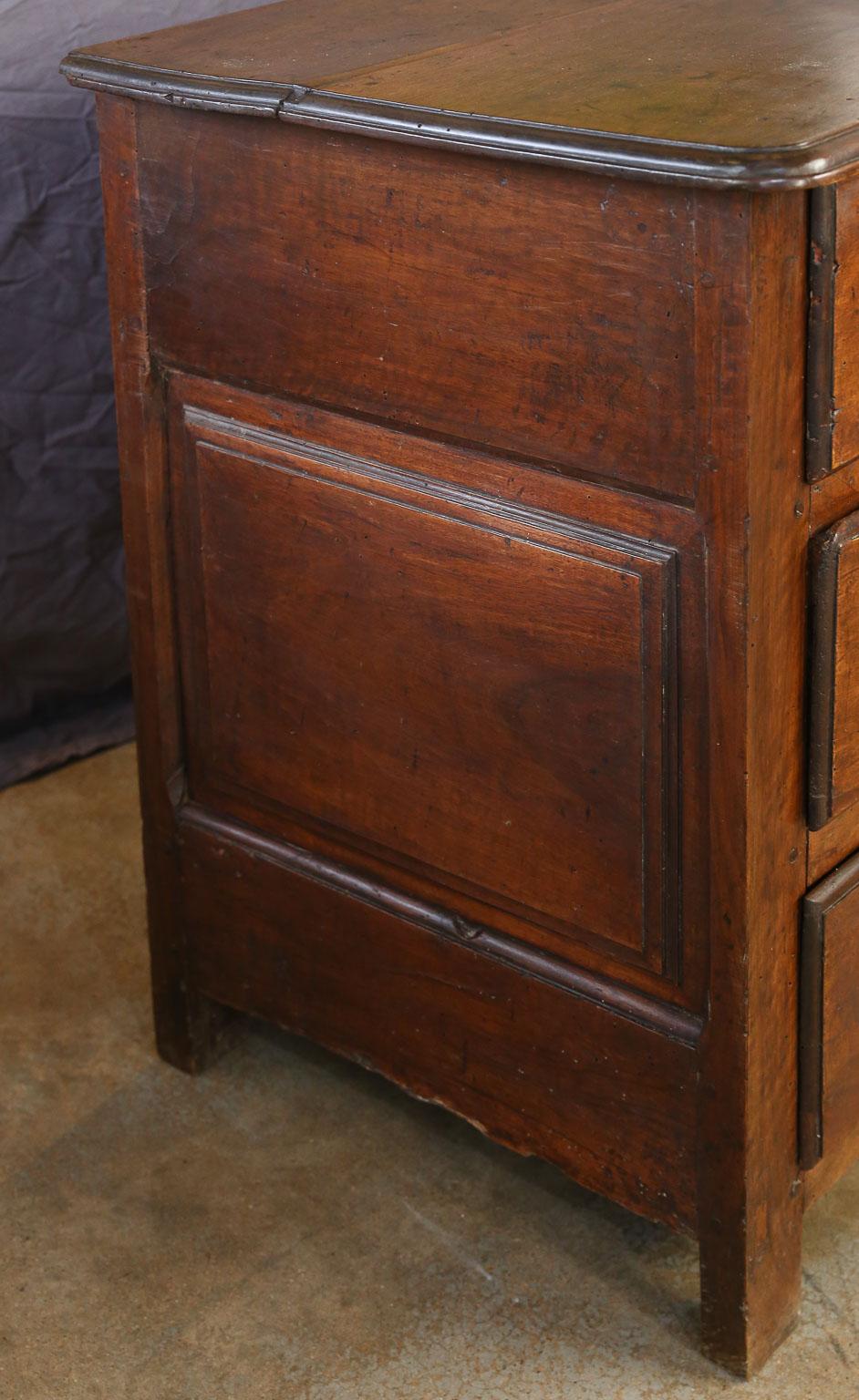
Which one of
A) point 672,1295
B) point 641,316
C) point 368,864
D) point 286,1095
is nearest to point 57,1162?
point 286,1095

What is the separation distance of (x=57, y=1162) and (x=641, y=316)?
36.6 inches

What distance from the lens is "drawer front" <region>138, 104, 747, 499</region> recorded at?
1.14m

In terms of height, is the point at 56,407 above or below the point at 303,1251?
above

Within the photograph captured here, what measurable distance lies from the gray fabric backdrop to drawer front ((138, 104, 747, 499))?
66 centimetres

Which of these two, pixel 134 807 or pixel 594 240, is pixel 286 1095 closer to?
pixel 134 807

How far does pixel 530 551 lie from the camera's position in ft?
4.21

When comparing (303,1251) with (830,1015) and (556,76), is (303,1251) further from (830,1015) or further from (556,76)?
(556,76)

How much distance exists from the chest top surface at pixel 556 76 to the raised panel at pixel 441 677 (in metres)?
0.24

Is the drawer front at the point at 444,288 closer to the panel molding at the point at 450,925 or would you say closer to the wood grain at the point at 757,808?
the wood grain at the point at 757,808

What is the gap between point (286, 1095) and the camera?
67.4 inches

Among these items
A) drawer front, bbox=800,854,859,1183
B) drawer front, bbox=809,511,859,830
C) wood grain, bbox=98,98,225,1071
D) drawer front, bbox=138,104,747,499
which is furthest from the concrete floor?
drawer front, bbox=138,104,747,499

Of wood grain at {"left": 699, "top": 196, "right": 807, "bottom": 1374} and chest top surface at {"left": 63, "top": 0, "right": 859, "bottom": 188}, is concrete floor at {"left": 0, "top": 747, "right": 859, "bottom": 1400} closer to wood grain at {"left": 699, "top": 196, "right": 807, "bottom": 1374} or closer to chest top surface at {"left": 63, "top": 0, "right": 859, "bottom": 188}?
wood grain at {"left": 699, "top": 196, "right": 807, "bottom": 1374}

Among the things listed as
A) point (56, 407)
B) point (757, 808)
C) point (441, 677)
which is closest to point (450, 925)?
point (441, 677)

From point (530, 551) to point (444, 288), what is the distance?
0.19 m
